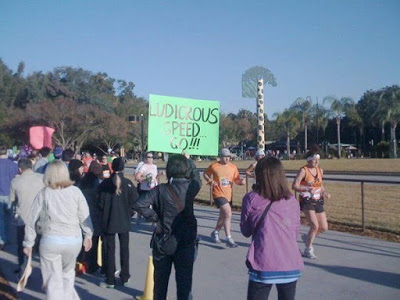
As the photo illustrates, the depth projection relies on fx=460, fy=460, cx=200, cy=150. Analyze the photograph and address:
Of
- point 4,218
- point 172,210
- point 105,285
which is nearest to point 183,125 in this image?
point 105,285

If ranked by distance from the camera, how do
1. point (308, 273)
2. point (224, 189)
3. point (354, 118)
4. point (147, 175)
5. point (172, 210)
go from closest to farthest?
point (172, 210), point (308, 273), point (224, 189), point (147, 175), point (354, 118)

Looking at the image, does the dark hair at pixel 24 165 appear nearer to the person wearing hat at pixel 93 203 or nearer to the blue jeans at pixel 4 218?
the person wearing hat at pixel 93 203

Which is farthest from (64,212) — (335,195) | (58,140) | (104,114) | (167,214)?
(104,114)

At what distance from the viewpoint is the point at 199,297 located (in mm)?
5719

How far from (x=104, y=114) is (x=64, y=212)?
161 feet

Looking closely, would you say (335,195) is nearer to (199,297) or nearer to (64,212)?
(199,297)

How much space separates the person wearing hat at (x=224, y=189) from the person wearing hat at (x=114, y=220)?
257 centimetres

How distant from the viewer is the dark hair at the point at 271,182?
3.73m

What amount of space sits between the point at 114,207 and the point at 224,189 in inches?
114

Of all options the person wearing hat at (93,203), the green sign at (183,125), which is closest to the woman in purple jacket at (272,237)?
the person wearing hat at (93,203)

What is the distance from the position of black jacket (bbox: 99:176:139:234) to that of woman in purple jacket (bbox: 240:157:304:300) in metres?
2.79

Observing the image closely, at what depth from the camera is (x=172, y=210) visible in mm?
4520

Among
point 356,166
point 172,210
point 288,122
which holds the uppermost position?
point 288,122

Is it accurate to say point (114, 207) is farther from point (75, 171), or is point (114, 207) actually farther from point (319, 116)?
point (319, 116)
